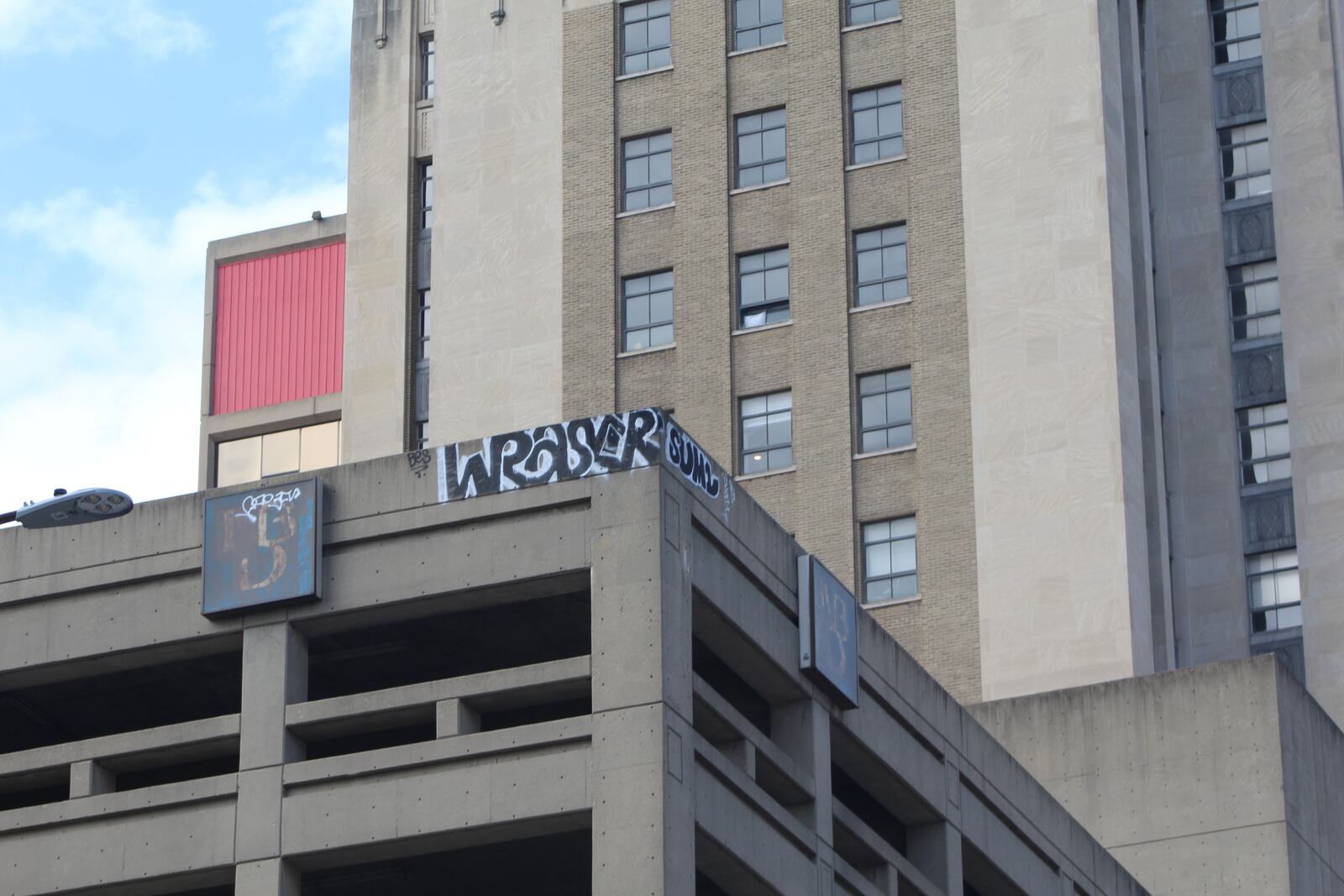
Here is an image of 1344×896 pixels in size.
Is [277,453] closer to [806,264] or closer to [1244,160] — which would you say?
[806,264]

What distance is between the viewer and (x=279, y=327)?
77.4m

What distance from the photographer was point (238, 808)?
3362 centimetres

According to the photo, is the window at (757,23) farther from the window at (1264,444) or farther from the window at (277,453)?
the window at (1264,444)

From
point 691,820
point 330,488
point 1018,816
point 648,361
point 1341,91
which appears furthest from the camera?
point 1341,91

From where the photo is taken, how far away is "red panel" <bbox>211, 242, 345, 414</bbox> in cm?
7600

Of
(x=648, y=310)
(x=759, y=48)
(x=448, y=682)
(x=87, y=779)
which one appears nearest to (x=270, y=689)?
(x=448, y=682)

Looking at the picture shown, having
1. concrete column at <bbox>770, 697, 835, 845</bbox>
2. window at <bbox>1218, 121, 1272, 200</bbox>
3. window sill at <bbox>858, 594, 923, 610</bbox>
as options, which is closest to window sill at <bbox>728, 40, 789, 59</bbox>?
window at <bbox>1218, 121, 1272, 200</bbox>

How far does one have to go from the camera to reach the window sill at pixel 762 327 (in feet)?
218

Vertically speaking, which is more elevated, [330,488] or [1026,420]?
[1026,420]

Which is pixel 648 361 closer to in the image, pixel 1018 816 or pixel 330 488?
pixel 1018 816

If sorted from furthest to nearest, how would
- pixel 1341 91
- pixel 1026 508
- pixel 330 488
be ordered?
pixel 1341 91 < pixel 1026 508 < pixel 330 488

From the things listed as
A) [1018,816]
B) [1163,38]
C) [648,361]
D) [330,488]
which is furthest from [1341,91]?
[330,488]

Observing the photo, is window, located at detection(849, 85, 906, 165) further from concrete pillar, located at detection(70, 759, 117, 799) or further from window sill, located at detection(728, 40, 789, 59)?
concrete pillar, located at detection(70, 759, 117, 799)

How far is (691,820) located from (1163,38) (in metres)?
48.3
